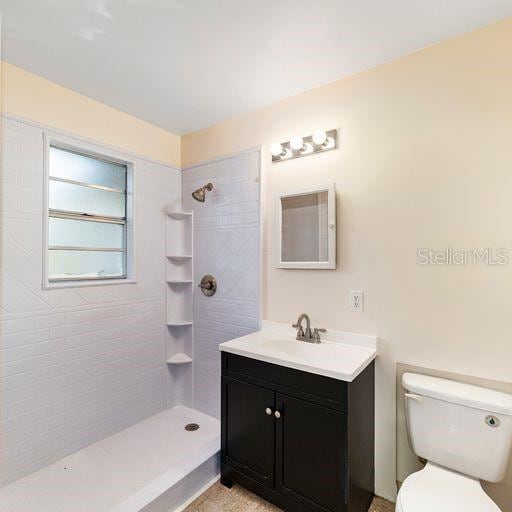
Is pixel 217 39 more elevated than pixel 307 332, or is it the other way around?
pixel 217 39

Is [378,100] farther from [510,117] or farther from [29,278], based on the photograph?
[29,278]

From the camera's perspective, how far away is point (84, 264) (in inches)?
81.3

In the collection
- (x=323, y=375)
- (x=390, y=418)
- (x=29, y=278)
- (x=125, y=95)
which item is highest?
(x=125, y=95)

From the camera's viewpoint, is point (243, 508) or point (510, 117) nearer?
point (510, 117)

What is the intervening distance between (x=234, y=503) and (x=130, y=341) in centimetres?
124

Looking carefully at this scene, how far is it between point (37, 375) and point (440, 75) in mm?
2734

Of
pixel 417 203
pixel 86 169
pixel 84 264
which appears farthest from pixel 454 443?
pixel 86 169

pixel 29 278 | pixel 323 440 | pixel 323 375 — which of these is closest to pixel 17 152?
pixel 29 278

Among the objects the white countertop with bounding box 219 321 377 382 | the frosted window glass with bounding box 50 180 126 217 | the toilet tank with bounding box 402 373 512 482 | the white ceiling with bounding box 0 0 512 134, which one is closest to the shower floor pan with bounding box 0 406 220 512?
the white countertop with bounding box 219 321 377 382

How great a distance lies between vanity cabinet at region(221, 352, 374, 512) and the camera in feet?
4.38

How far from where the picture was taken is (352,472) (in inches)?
53.0

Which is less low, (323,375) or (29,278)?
(29,278)

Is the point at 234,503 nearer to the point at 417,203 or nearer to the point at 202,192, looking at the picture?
the point at 417,203

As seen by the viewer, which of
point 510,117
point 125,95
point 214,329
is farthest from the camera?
point 214,329
